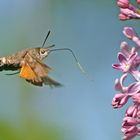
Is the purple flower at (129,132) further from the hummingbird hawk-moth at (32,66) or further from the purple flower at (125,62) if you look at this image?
the hummingbird hawk-moth at (32,66)

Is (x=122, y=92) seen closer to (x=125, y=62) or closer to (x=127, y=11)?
(x=125, y=62)

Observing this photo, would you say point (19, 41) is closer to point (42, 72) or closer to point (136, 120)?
point (42, 72)

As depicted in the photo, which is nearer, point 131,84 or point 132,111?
point 132,111

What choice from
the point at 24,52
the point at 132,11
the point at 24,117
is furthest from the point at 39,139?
the point at 132,11

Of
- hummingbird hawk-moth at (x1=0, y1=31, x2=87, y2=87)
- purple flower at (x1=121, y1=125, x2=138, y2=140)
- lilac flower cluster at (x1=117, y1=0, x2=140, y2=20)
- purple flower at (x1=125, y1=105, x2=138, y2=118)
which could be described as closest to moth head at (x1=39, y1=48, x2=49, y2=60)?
hummingbird hawk-moth at (x1=0, y1=31, x2=87, y2=87)

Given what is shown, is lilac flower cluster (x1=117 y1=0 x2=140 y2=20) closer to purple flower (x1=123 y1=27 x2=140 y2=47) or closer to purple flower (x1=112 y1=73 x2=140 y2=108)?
purple flower (x1=123 y1=27 x2=140 y2=47)

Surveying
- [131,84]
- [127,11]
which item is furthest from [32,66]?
[131,84]
